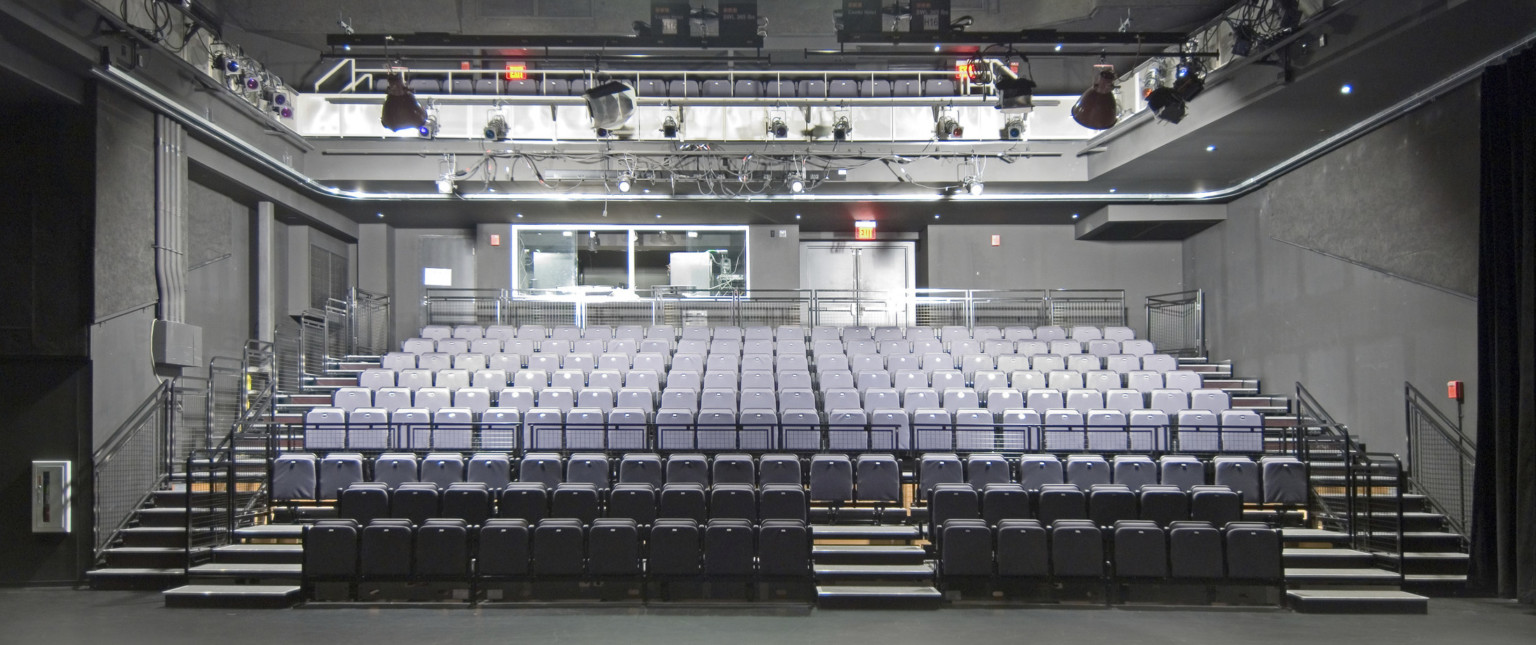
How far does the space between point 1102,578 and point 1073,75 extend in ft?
31.2

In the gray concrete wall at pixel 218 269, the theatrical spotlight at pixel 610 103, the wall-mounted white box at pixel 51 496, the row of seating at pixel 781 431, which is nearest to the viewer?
the wall-mounted white box at pixel 51 496

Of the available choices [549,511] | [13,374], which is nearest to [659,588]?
[549,511]

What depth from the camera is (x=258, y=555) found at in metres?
10.2

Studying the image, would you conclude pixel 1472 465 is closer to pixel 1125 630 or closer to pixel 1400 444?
pixel 1400 444

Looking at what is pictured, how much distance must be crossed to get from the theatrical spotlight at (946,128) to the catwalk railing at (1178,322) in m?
5.68

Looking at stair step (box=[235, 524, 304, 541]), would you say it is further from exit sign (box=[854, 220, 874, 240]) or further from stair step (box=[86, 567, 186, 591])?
exit sign (box=[854, 220, 874, 240])

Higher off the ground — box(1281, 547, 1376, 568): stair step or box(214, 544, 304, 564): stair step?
box(214, 544, 304, 564): stair step

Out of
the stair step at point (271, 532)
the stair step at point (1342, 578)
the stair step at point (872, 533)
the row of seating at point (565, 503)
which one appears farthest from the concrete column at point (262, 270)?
the stair step at point (1342, 578)

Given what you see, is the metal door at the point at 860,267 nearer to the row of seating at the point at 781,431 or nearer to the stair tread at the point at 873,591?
the row of seating at the point at 781,431

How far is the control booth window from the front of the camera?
2014 cm

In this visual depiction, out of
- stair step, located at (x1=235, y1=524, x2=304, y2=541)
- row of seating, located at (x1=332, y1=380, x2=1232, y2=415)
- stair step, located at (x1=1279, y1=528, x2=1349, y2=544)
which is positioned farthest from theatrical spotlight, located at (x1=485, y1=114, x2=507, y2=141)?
stair step, located at (x1=1279, y1=528, x2=1349, y2=544)

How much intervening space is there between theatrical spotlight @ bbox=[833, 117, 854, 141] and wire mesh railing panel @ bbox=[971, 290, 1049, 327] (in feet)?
18.9

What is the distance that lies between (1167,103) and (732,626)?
7155 mm

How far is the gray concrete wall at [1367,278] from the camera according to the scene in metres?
12.0
